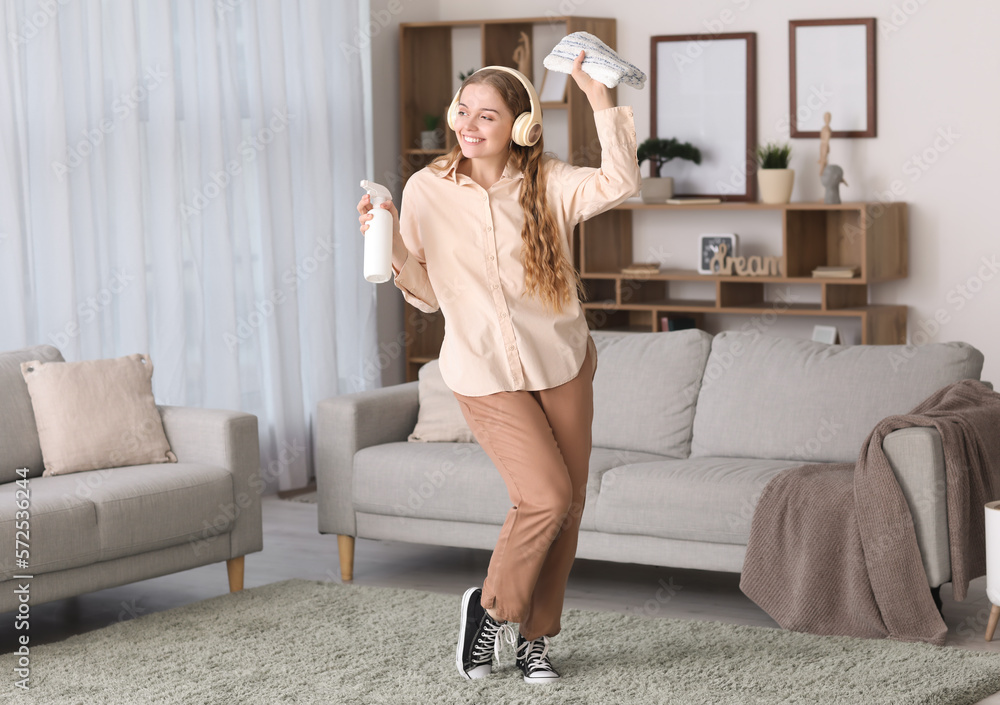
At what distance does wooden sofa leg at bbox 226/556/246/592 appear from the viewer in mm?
4039

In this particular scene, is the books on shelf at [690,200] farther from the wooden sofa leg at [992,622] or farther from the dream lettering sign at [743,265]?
the wooden sofa leg at [992,622]

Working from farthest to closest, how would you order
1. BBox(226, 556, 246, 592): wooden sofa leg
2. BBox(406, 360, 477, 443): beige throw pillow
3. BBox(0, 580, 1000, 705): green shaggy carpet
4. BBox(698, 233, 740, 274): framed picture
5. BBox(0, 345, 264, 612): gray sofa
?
BBox(698, 233, 740, 274): framed picture, BBox(406, 360, 477, 443): beige throw pillow, BBox(226, 556, 246, 592): wooden sofa leg, BBox(0, 345, 264, 612): gray sofa, BBox(0, 580, 1000, 705): green shaggy carpet

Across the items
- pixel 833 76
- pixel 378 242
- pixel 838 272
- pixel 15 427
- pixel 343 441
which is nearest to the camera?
pixel 378 242

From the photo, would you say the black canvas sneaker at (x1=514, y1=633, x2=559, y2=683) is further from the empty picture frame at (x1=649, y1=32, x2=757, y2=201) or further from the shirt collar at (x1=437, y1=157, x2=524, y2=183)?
the empty picture frame at (x1=649, y1=32, x2=757, y2=201)

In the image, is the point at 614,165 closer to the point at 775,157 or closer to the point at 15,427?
the point at 15,427

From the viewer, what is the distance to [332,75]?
605 cm

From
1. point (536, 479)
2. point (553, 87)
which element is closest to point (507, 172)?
point (536, 479)

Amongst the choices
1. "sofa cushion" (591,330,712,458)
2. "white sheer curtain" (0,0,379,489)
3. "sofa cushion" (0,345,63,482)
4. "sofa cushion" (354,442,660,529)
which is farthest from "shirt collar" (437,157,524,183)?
"white sheer curtain" (0,0,379,489)

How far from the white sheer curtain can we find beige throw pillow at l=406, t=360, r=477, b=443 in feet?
3.92

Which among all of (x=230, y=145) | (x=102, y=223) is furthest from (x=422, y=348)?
(x=102, y=223)

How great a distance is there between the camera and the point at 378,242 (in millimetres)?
2725

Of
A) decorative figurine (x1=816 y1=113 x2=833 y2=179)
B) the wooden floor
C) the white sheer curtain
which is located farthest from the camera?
decorative figurine (x1=816 y1=113 x2=833 y2=179)

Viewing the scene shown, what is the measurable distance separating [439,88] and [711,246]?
1656 mm

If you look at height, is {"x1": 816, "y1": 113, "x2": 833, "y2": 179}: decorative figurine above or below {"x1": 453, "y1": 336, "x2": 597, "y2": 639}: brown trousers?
above
